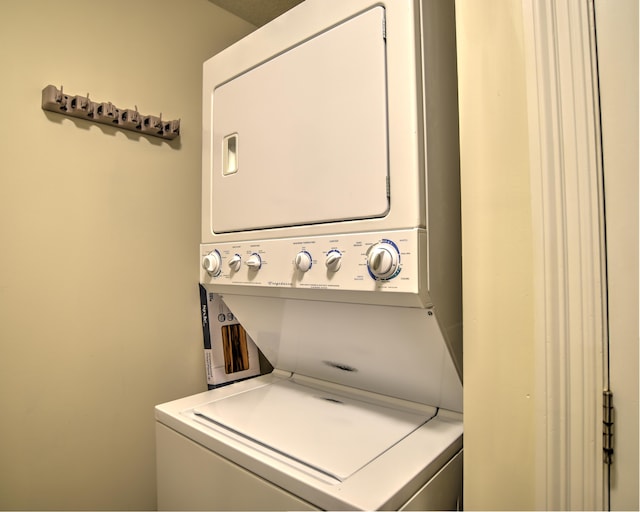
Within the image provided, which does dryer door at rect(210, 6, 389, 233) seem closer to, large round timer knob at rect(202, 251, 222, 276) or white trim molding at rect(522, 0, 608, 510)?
large round timer knob at rect(202, 251, 222, 276)

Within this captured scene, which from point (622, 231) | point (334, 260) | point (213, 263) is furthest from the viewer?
point (213, 263)

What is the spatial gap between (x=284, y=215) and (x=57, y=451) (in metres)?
1.42

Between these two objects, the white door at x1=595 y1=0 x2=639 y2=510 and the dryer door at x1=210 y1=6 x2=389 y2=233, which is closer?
the white door at x1=595 y1=0 x2=639 y2=510

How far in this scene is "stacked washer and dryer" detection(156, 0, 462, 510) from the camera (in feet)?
2.97

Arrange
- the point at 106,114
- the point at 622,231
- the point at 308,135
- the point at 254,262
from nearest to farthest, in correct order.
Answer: the point at 622,231, the point at 308,135, the point at 254,262, the point at 106,114

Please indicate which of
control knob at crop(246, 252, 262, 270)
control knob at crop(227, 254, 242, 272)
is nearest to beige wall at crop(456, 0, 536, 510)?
control knob at crop(246, 252, 262, 270)

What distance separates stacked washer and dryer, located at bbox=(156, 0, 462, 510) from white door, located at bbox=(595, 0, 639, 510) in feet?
1.20

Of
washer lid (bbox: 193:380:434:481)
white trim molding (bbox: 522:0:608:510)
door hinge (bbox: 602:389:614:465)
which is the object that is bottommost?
washer lid (bbox: 193:380:434:481)

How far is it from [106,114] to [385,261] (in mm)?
1470

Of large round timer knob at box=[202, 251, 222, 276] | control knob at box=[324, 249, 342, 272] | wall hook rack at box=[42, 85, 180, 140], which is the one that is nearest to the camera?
control knob at box=[324, 249, 342, 272]

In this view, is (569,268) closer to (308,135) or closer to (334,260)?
(334,260)

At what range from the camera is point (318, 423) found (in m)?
1.15

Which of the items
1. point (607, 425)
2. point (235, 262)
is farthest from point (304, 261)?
point (607, 425)

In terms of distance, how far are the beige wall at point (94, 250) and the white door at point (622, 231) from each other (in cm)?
178
